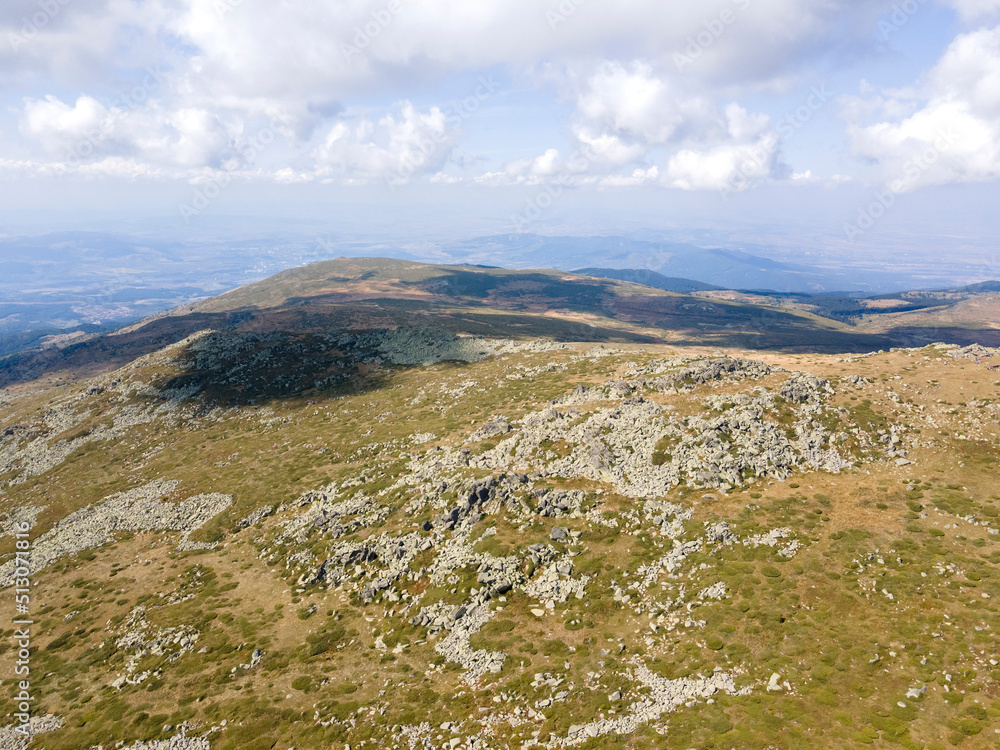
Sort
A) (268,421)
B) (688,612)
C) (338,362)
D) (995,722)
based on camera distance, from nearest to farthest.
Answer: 1. (995,722)
2. (688,612)
3. (268,421)
4. (338,362)

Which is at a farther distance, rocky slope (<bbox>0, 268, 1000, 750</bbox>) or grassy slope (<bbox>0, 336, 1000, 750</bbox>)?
rocky slope (<bbox>0, 268, 1000, 750</bbox>)

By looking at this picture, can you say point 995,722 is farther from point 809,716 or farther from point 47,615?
point 47,615

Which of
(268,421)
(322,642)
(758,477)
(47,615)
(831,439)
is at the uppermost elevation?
(831,439)

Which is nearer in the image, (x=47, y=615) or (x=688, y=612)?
(x=688, y=612)

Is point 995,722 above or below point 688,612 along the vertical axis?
above

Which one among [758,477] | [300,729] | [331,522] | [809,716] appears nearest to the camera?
[809,716]

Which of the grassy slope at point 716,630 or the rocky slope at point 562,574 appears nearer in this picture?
the grassy slope at point 716,630

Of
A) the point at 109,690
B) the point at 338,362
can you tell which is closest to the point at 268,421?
the point at 338,362

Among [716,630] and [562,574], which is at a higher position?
[716,630]

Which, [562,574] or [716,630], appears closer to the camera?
[716,630]

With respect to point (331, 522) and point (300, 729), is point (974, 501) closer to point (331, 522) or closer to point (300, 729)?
point (300, 729)
